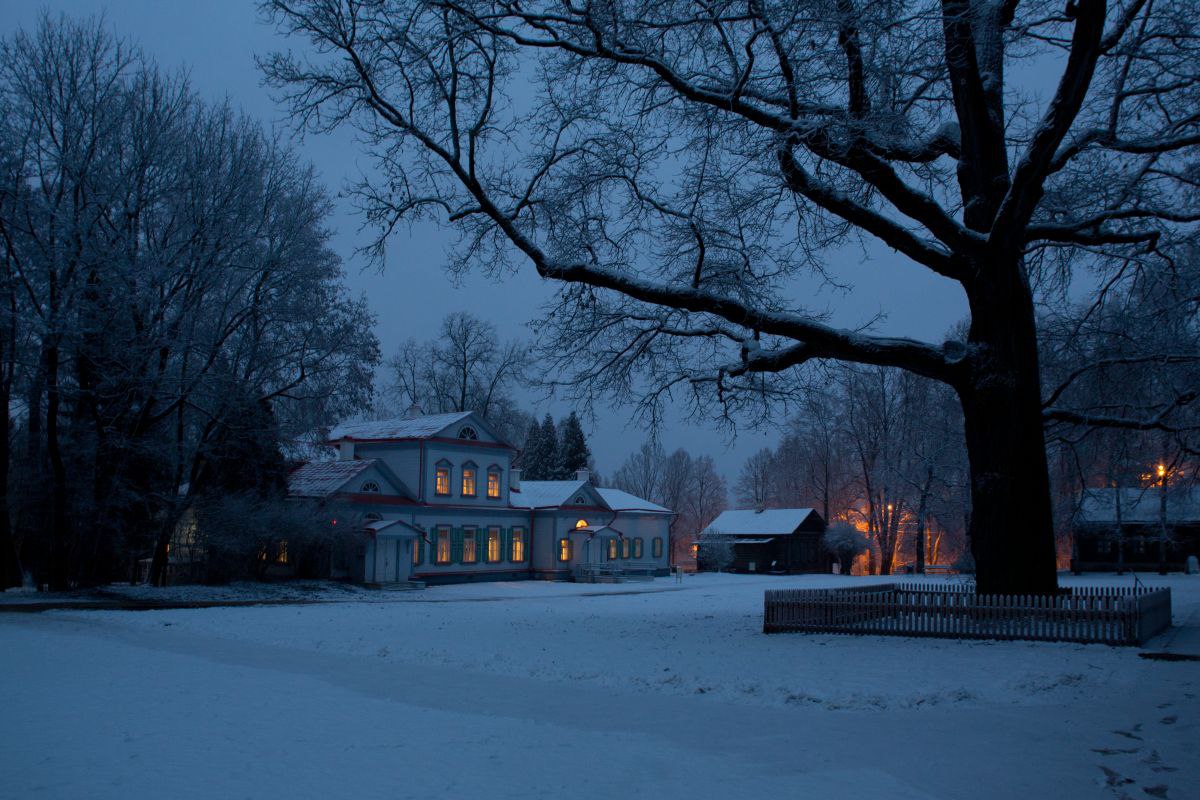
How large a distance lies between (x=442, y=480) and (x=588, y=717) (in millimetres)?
31155

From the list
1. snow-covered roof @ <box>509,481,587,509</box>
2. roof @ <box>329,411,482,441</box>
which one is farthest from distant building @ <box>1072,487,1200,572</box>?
roof @ <box>329,411,482,441</box>

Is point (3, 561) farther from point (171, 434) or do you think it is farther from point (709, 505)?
point (709, 505)

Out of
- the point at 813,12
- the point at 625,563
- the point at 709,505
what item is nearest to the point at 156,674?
the point at 813,12

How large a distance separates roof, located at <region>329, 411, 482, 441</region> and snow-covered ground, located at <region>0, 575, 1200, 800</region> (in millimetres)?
22703

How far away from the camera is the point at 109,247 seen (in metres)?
25.3

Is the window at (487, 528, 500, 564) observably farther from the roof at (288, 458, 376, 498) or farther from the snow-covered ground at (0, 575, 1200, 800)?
the snow-covered ground at (0, 575, 1200, 800)

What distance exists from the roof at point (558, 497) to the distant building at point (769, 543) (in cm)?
769

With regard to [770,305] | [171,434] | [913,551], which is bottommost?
[913,551]

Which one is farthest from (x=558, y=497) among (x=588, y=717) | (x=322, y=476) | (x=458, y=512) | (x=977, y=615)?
(x=588, y=717)

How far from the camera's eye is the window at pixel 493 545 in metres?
42.1

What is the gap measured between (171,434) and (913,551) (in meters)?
A: 56.5

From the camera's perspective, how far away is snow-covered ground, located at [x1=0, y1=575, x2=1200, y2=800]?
23.2 ft

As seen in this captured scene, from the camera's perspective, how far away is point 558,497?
150 feet

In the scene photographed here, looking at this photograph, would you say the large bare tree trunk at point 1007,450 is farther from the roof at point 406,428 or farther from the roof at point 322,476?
the roof at point 406,428
